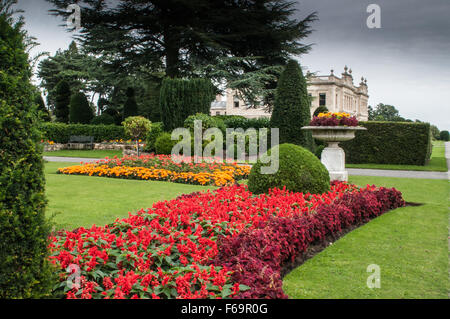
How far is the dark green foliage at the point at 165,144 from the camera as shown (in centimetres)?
1488

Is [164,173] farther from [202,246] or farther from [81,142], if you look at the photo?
[81,142]

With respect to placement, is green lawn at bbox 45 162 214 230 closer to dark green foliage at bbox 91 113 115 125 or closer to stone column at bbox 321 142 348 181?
stone column at bbox 321 142 348 181

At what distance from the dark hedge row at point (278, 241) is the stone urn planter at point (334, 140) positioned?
294cm

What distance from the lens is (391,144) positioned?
16.1m

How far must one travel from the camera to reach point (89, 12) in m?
19.7

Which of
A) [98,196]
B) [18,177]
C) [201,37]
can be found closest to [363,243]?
[18,177]

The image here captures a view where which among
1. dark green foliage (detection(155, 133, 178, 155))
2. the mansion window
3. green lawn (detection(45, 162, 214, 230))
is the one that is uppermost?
the mansion window

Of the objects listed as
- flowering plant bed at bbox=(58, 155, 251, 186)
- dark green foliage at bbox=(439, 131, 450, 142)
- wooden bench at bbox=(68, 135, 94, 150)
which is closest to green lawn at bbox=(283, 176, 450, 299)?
flowering plant bed at bbox=(58, 155, 251, 186)

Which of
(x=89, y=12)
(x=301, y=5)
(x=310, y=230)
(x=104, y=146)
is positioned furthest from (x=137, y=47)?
(x=310, y=230)

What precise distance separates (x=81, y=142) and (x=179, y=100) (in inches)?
356

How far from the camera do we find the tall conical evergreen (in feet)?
45.9

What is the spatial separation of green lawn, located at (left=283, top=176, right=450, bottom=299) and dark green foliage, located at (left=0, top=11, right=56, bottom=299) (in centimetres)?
221

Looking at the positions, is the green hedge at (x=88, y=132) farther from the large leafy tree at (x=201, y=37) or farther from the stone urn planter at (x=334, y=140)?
the stone urn planter at (x=334, y=140)

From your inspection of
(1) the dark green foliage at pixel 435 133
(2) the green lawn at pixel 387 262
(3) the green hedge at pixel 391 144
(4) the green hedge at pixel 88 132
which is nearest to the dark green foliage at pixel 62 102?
(4) the green hedge at pixel 88 132
